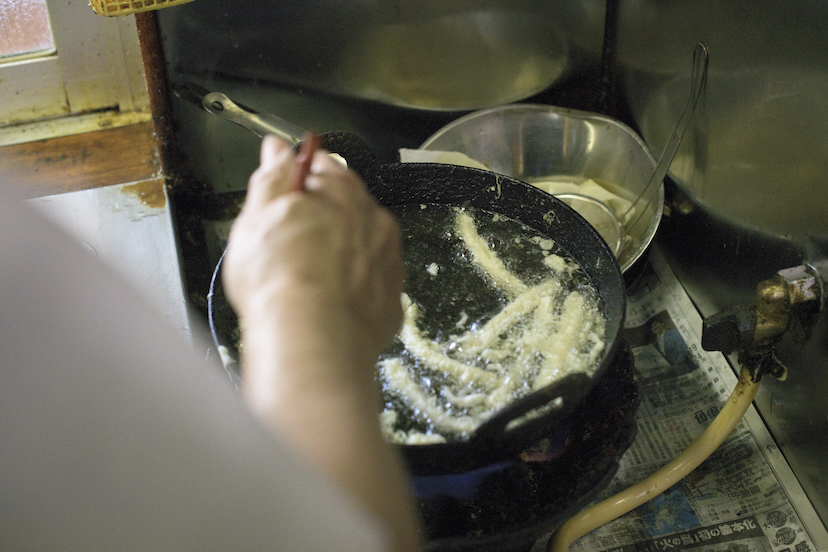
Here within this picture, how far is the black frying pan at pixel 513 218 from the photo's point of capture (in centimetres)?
68

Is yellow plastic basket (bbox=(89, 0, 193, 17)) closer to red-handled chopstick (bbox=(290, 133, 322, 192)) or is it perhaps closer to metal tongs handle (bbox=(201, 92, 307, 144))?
metal tongs handle (bbox=(201, 92, 307, 144))

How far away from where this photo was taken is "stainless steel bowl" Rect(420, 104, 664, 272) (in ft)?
4.95

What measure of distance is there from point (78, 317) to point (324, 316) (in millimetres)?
160

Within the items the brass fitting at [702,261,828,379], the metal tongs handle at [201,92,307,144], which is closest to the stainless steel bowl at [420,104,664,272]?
the metal tongs handle at [201,92,307,144]

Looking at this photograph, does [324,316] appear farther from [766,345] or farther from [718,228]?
[718,228]

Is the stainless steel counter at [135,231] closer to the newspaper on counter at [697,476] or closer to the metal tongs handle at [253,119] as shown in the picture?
the metal tongs handle at [253,119]

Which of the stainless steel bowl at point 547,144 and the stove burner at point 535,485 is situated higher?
the stainless steel bowl at point 547,144

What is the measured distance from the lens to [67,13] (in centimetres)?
156

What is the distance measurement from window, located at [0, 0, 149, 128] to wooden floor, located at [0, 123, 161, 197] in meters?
0.09

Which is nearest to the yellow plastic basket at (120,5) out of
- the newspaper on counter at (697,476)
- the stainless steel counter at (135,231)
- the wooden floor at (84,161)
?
the stainless steel counter at (135,231)

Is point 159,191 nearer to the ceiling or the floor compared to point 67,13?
nearer to the floor

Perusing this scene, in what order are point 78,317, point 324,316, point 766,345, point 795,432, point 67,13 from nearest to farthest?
point 78,317 < point 324,316 < point 766,345 < point 795,432 < point 67,13

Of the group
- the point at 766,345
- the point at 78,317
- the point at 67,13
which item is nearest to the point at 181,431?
the point at 78,317

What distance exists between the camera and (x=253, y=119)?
130 centimetres
